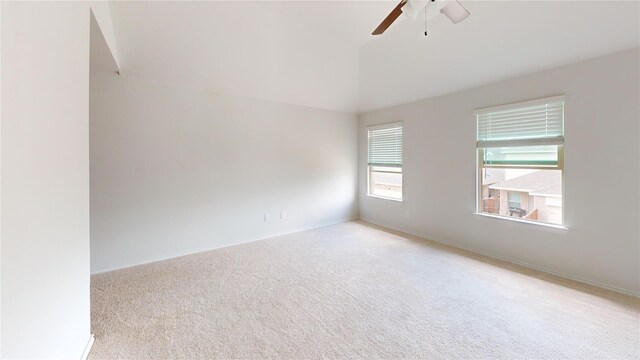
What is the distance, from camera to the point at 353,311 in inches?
85.9

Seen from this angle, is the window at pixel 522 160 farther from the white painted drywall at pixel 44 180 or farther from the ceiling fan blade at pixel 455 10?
the white painted drywall at pixel 44 180

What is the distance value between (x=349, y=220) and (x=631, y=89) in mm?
4189

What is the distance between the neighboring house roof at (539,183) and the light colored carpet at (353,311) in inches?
37.9

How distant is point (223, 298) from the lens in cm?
239

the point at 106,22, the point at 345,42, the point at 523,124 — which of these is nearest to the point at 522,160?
the point at 523,124

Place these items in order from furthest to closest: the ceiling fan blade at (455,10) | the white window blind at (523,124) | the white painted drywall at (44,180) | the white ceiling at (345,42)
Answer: the white window blind at (523,124), the white ceiling at (345,42), the ceiling fan blade at (455,10), the white painted drywall at (44,180)

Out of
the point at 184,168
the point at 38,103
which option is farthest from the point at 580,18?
the point at 184,168

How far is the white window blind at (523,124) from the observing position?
112 inches

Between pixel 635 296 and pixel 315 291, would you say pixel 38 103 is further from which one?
pixel 635 296

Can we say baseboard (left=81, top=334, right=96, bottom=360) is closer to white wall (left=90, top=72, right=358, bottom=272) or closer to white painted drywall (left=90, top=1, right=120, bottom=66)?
white wall (left=90, top=72, right=358, bottom=272)

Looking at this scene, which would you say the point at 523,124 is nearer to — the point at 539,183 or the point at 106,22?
the point at 539,183

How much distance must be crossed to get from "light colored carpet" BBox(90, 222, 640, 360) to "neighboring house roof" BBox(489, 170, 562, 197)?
3.16ft

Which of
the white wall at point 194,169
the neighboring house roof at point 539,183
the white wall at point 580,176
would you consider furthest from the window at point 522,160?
the white wall at point 194,169

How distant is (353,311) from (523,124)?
3.02 m
